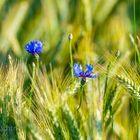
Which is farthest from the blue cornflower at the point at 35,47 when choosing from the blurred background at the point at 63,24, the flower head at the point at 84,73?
the blurred background at the point at 63,24

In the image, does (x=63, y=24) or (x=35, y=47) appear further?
(x=63, y=24)

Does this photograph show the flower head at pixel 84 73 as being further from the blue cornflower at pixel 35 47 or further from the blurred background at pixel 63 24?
the blurred background at pixel 63 24

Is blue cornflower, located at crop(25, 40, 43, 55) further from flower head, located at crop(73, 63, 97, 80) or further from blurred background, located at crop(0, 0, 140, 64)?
blurred background, located at crop(0, 0, 140, 64)

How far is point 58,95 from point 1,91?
10cm

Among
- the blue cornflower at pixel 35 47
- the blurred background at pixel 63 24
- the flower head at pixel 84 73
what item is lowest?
the flower head at pixel 84 73

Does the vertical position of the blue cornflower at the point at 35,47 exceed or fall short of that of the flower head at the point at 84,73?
it exceeds it

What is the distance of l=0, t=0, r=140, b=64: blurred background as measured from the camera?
246cm

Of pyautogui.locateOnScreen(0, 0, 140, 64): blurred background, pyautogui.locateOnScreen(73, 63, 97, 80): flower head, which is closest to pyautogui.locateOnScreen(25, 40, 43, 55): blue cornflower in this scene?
pyautogui.locateOnScreen(73, 63, 97, 80): flower head

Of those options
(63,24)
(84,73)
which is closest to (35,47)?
(84,73)

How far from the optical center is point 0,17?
2.97 m

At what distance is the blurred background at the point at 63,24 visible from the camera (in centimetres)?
246

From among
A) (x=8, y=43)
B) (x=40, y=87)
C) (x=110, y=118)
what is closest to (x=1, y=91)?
(x=40, y=87)

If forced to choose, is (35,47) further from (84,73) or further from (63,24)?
(63,24)

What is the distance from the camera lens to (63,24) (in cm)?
302
